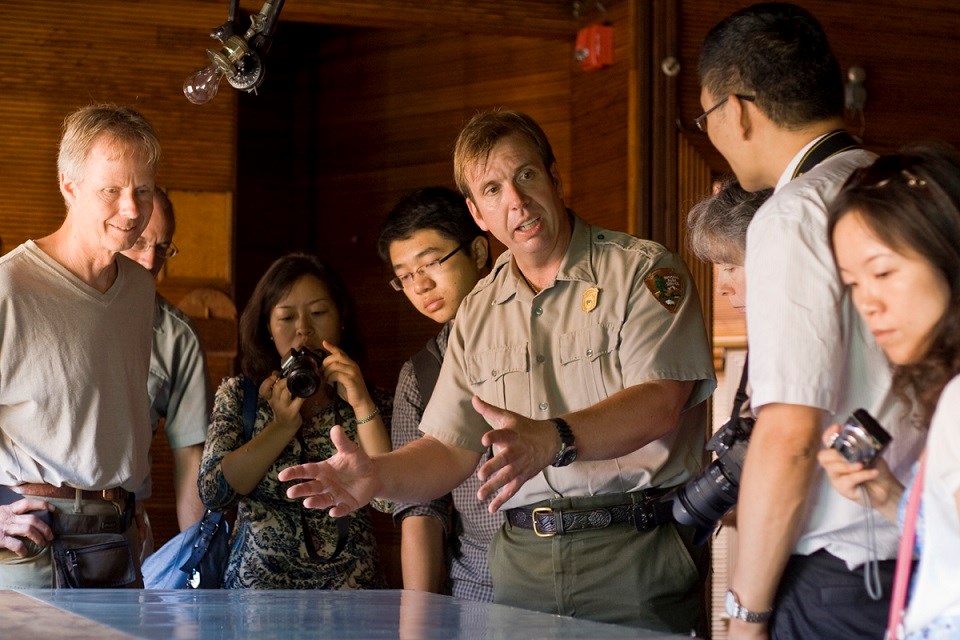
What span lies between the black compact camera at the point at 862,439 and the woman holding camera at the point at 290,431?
1.75m

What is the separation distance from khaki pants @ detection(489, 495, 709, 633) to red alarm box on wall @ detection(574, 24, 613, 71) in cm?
256

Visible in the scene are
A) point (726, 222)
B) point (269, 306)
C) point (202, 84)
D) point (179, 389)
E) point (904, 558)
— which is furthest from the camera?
point (179, 389)

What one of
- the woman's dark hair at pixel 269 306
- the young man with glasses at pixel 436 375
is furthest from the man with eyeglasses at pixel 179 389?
the young man with glasses at pixel 436 375

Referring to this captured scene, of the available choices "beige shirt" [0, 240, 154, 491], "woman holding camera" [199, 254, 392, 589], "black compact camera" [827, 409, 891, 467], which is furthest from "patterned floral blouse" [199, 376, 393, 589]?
"black compact camera" [827, 409, 891, 467]

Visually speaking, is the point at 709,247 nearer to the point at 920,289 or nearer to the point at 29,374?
the point at 920,289

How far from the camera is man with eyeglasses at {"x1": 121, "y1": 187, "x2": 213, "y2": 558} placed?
3.61m

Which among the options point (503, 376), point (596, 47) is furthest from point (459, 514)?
point (596, 47)

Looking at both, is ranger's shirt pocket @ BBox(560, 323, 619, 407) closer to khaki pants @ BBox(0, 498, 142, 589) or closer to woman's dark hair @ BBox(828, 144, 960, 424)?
woman's dark hair @ BBox(828, 144, 960, 424)

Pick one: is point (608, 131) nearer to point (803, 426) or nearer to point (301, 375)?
point (301, 375)

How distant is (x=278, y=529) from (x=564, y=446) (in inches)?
43.9

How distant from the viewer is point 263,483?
10.5 ft

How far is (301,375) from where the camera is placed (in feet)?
10.4

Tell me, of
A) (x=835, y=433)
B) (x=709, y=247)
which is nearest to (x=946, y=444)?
(x=835, y=433)

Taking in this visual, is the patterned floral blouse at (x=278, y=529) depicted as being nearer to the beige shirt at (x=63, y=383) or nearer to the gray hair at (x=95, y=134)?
the beige shirt at (x=63, y=383)
